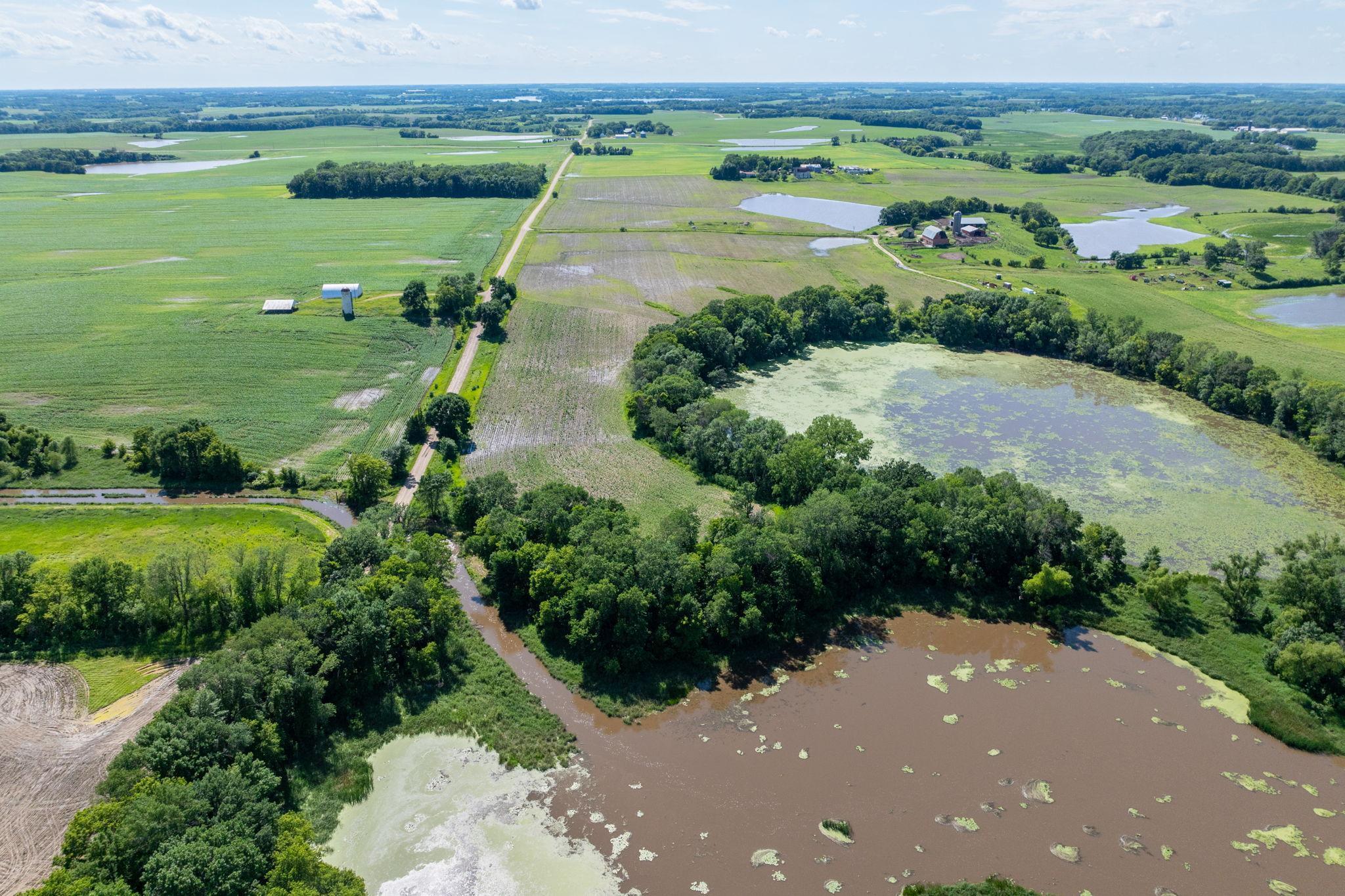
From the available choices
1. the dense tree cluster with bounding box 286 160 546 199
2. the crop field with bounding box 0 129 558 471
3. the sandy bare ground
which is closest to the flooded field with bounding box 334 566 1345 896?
the sandy bare ground

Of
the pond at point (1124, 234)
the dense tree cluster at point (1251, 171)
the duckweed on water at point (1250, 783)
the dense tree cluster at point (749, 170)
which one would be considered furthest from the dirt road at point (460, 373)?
the dense tree cluster at point (1251, 171)

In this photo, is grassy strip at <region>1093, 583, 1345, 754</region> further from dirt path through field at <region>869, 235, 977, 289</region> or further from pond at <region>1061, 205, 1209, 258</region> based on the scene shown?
pond at <region>1061, 205, 1209, 258</region>

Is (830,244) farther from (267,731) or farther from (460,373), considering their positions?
(267,731)

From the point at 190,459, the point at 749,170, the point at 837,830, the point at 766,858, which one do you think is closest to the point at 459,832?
the point at 766,858

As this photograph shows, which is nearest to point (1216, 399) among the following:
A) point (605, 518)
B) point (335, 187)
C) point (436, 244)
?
point (605, 518)

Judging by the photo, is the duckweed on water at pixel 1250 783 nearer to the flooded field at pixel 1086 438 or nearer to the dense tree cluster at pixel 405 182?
the flooded field at pixel 1086 438

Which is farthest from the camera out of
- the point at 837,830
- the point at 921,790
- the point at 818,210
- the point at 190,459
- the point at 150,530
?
the point at 818,210

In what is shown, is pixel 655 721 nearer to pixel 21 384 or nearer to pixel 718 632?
pixel 718 632
